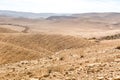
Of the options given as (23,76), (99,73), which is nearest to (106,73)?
(99,73)

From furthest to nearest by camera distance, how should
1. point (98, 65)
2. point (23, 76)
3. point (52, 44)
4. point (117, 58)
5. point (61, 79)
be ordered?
point (52, 44) → point (117, 58) → point (98, 65) → point (23, 76) → point (61, 79)

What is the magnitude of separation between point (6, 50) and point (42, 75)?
509 inches

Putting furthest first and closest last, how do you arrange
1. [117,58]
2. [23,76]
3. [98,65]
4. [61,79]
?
[117,58]
[98,65]
[23,76]
[61,79]

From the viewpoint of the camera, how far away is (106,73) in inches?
541

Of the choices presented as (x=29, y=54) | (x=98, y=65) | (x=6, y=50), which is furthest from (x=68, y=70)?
(x=6, y=50)

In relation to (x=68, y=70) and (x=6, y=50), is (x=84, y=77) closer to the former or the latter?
(x=68, y=70)

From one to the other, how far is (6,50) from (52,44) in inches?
532

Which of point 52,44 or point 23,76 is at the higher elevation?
point 23,76

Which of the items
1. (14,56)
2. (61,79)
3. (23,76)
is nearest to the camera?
(61,79)

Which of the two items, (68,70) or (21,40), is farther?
(21,40)

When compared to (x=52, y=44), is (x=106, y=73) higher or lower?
higher

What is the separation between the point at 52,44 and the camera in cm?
3969

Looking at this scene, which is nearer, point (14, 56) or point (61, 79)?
point (61, 79)

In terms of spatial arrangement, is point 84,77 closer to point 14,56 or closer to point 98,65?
point 98,65
